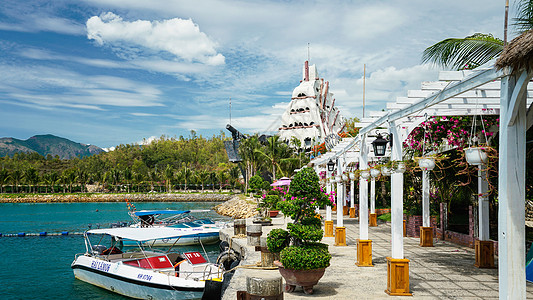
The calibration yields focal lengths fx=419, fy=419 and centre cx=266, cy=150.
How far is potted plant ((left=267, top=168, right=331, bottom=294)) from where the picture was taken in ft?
26.5

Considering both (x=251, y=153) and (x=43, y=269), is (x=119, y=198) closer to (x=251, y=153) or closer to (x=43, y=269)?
(x=251, y=153)

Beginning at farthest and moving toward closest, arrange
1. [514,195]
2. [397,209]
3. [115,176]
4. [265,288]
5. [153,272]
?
[115,176], [153,272], [397,209], [265,288], [514,195]

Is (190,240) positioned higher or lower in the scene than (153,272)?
lower

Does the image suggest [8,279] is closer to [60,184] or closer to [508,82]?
[508,82]

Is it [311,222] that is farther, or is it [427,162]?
[311,222]

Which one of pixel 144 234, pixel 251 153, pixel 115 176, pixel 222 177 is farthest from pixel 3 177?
pixel 144 234

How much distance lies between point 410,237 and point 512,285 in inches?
492

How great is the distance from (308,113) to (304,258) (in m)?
81.9

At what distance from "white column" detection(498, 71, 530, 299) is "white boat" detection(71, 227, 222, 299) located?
9.50 meters

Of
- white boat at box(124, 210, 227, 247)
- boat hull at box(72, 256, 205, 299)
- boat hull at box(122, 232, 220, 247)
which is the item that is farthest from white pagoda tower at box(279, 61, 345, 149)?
boat hull at box(72, 256, 205, 299)

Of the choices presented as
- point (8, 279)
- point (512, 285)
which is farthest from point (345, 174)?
point (8, 279)

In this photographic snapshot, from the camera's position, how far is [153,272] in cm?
1341

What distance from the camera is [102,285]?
1554 cm

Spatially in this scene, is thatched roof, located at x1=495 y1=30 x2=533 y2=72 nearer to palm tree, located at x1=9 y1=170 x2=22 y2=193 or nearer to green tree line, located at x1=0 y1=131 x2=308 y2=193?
green tree line, located at x1=0 y1=131 x2=308 y2=193
